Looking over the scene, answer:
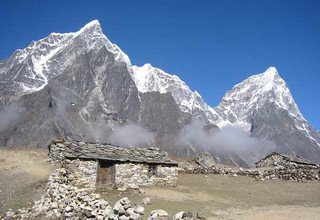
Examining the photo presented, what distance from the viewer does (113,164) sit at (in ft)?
117

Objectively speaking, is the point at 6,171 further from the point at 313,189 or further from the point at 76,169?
the point at 313,189

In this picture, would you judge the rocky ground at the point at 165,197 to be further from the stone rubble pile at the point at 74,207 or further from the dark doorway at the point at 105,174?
the dark doorway at the point at 105,174

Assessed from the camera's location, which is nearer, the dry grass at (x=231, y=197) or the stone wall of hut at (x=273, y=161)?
the dry grass at (x=231, y=197)

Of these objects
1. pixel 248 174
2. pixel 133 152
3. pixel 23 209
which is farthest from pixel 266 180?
pixel 23 209

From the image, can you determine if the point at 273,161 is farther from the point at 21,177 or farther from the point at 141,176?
the point at 21,177

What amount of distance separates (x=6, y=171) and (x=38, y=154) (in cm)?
1017

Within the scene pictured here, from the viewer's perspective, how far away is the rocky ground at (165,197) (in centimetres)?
2323

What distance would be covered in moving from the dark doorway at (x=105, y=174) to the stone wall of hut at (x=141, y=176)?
Result: 1.43 feet

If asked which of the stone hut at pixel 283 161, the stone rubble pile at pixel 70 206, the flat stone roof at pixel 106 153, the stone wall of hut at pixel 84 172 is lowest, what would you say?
the stone rubble pile at pixel 70 206

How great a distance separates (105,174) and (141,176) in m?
3.27

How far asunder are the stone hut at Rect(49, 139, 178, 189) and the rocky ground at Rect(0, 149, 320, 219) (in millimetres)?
1391

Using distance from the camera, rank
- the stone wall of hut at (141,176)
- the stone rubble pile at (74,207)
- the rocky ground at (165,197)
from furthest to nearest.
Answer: the stone wall of hut at (141,176)
the rocky ground at (165,197)
the stone rubble pile at (74,207)

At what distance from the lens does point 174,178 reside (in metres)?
38.5

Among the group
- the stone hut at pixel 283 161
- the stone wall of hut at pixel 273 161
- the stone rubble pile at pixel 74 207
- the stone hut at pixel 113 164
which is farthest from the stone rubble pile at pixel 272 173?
the stone rubble pile at pixel 74 207
